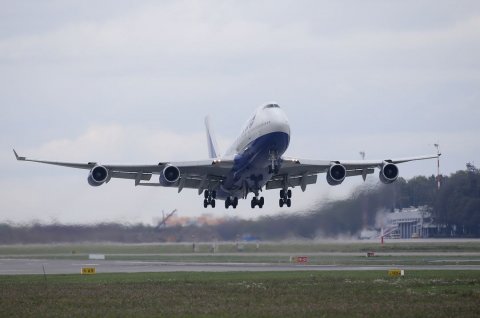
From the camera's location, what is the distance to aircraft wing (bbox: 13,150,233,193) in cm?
5956

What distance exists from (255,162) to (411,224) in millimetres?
47452

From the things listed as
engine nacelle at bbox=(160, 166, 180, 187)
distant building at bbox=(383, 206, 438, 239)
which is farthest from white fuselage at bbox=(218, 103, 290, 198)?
distant building at bbox=(383, 206, 438, 239)

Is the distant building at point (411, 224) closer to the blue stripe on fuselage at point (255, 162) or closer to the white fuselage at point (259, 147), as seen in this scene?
the blue stripe on fuselage at point (255, 162)

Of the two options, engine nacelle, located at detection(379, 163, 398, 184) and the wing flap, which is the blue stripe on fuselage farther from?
engine nacelle, located at detection(379, 163, 398, 184)

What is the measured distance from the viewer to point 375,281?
44.6m

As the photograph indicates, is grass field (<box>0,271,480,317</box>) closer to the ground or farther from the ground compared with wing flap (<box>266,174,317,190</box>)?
closer to the ground

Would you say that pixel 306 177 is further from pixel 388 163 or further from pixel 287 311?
pixel 287 311

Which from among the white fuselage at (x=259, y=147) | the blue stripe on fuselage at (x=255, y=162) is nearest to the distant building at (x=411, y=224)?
the blue stripe on fuselage at (x=255, y=162)

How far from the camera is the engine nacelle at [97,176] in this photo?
193 feet

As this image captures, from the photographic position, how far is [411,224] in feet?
328

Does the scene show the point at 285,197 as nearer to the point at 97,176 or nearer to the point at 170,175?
the point at 170,175

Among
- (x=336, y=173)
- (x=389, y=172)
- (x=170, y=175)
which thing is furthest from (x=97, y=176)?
(x=389, y=172)

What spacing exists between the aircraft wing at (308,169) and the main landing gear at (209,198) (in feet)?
13.6

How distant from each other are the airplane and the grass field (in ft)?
28.1
